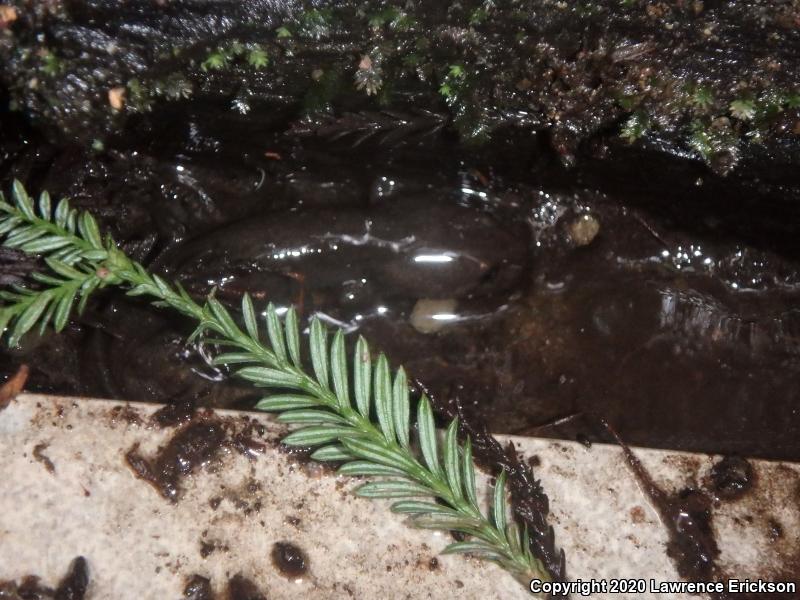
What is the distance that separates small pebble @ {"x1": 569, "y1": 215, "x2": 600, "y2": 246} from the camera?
3.37 metres

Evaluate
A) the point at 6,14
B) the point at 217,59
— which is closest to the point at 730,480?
the point at 217,59

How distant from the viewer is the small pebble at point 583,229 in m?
3.37

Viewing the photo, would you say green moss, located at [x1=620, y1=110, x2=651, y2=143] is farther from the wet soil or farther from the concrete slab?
the concrete slab

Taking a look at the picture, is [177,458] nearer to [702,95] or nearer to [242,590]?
[242,590]

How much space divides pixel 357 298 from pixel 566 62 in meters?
1.44

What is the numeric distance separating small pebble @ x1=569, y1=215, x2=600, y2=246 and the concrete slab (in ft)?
3.25

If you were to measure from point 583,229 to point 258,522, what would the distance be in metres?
2.03

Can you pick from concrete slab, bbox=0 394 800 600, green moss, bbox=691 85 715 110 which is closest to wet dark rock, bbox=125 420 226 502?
concrete slab, bbox=0 394 800 600

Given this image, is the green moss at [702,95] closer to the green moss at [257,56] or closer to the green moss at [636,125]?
the green moss at [636,125]

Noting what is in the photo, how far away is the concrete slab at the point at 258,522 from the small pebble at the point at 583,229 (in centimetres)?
99

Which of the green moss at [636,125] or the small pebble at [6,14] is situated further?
the green moss at [636,125]

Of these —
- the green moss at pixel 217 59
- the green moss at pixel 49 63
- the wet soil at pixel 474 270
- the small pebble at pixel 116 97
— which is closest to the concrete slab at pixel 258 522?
the wet soil at pixel 474 270

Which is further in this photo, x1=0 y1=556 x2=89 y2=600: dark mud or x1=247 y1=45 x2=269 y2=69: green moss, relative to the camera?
x1=247 y1=45 x2=269 y2=69: green moss

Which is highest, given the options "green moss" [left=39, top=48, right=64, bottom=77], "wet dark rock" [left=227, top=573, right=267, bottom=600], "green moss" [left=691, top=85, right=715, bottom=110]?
"green moss" [left=39, top=48, right=64, bottom=77]
